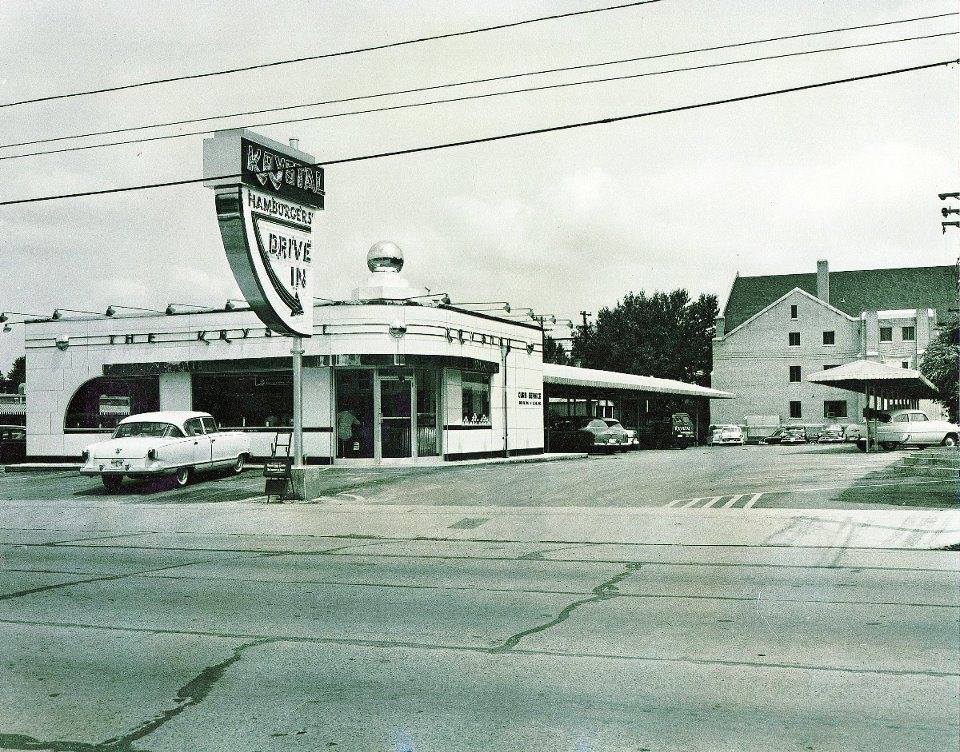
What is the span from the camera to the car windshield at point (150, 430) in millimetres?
23609

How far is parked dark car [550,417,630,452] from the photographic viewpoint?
39.1m

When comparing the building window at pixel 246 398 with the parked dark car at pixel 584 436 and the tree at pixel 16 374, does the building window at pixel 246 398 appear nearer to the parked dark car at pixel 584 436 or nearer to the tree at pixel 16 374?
the parked dark car at pixel 584 436

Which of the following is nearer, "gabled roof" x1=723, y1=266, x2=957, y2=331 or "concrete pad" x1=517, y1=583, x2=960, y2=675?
"concrete pad" x1=517, y1=583, x2=960, y2=675

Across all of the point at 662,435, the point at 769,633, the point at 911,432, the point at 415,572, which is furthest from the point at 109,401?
the point at 911,432

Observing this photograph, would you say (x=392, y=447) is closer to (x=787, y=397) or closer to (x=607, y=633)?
(x=607, y=633)

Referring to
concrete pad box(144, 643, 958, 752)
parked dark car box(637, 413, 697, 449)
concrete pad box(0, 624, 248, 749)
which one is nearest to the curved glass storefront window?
concrete pad box(0, 624, 248, 749)

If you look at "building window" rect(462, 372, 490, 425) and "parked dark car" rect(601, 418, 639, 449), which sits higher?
"building window" rect(462, 372, 490, 425)

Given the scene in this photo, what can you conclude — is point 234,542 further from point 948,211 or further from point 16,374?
point 16,374

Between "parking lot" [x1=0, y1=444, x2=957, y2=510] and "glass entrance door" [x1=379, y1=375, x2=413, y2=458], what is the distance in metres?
1.61

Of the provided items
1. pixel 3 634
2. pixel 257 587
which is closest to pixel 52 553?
pixel 257 587

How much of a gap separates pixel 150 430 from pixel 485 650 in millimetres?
18169

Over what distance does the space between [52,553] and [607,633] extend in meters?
9.35

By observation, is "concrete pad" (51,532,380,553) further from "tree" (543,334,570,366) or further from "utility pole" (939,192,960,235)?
"tree" (543,334,570,366)

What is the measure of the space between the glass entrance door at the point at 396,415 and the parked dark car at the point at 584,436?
36.6ft
